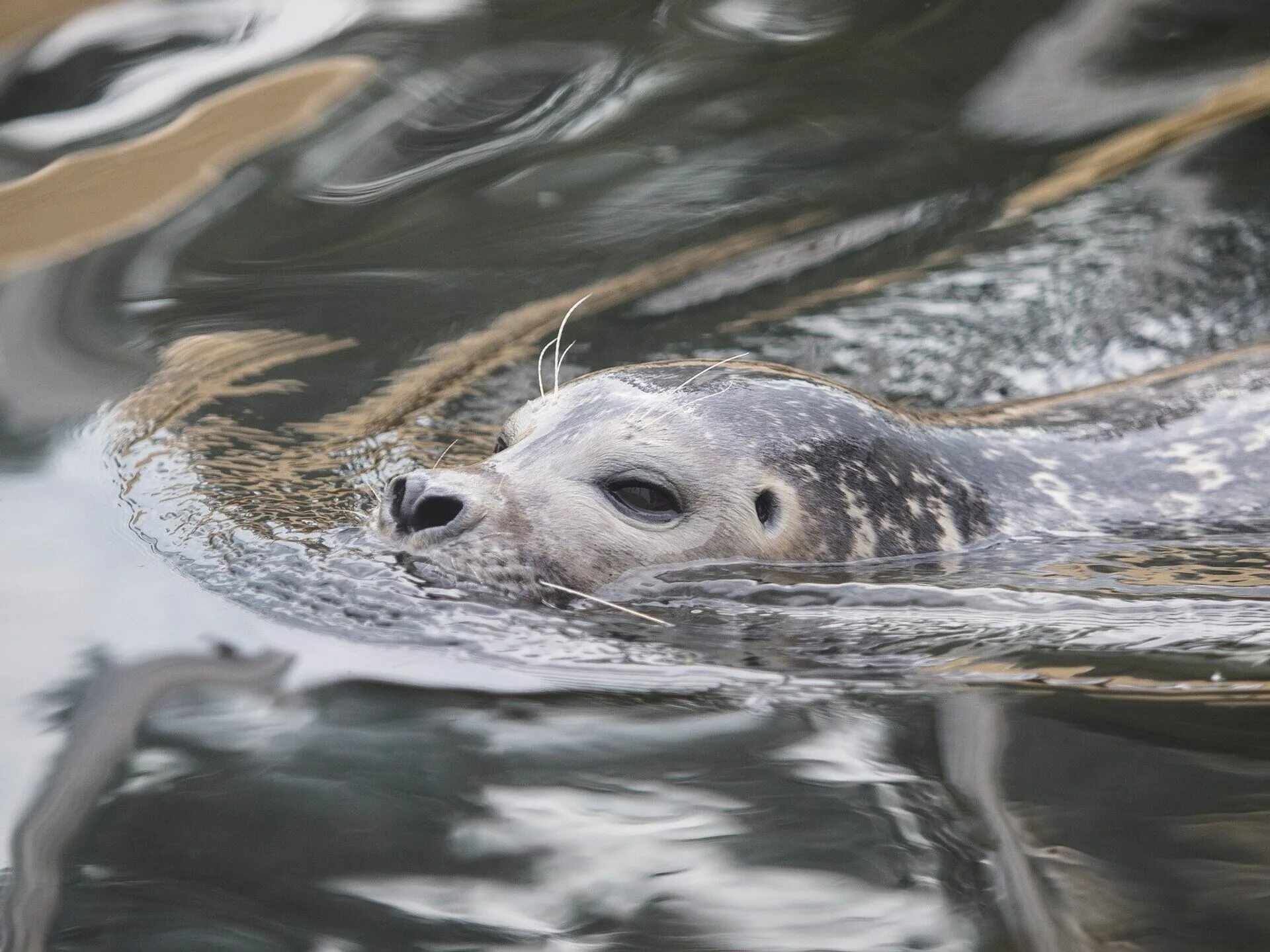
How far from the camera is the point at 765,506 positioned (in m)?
3.82

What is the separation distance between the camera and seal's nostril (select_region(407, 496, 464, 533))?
139 inches

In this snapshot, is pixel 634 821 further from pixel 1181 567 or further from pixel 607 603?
pixel 1181 567

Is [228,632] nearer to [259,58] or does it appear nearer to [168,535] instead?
[168,535]

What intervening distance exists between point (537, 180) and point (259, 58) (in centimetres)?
126

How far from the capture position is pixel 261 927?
89.1 inches

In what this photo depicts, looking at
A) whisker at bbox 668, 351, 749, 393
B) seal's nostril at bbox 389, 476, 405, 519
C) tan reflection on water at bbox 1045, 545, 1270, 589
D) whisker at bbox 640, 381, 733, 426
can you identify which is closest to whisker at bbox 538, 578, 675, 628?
seal's nostril at bbox 389, 476, 405, 519

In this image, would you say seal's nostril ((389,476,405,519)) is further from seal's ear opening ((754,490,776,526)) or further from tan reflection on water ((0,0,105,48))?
tan reflection on water ((0,0,105,48))

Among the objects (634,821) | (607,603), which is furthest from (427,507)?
(634,821)

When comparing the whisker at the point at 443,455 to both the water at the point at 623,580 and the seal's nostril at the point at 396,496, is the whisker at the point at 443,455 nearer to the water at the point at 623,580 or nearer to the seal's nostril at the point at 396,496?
the water at the point at 623,580

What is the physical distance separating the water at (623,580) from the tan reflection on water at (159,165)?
0.06ft

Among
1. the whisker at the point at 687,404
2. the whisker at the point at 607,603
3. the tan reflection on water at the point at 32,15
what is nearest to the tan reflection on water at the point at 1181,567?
the whisker at the point at 687,404

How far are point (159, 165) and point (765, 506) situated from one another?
3099 mm

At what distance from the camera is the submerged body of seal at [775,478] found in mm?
3570

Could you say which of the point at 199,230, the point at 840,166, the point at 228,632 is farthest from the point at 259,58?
the point at 228,632
